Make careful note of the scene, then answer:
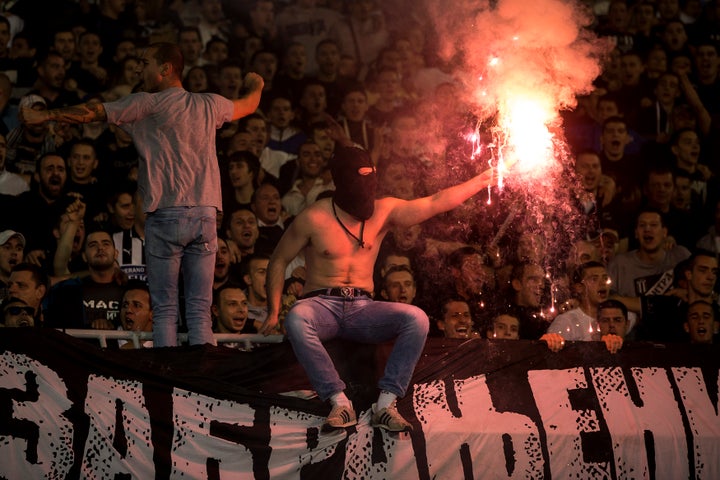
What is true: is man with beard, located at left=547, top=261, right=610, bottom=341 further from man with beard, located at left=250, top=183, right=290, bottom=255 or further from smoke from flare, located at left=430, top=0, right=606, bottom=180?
man with beard, located at left=250, top=183, right=290, bottom=255

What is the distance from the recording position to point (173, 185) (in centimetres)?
653

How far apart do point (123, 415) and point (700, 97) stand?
7.82 metres

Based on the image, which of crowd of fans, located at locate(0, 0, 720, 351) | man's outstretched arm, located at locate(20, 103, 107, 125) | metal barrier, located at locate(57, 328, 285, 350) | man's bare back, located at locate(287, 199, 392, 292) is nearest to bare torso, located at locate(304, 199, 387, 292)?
man's bare back, located at locate(287, 199, 392, 292)

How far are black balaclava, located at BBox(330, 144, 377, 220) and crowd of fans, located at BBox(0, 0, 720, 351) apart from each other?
1435mm

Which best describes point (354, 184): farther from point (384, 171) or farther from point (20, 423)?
point (384, 171)

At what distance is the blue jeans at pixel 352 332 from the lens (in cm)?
619

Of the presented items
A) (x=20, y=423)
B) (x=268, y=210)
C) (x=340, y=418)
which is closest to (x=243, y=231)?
(x=268, y=210)

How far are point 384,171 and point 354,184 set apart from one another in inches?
127

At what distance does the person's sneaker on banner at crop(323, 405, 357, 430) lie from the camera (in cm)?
604

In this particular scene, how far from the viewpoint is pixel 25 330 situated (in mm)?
5961

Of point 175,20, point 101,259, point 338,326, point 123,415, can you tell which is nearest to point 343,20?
point 175,20

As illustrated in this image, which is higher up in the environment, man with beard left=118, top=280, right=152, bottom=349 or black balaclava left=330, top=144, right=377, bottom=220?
black balaclava left=330, top=144, right=377, bottom=220

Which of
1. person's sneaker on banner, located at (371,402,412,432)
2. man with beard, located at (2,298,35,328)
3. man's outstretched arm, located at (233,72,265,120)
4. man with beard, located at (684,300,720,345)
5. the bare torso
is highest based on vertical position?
man's outstretched arm, located at (233,72,265,120)

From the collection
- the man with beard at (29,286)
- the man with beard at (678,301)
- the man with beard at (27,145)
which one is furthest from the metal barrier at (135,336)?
the man with beard at (678,301)
